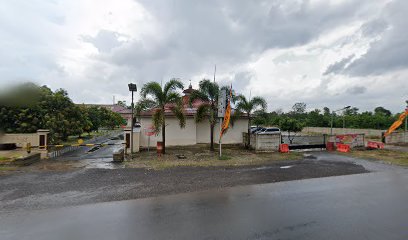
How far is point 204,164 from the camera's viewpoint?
12.4 m

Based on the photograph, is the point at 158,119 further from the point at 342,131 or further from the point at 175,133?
the point at 342,131

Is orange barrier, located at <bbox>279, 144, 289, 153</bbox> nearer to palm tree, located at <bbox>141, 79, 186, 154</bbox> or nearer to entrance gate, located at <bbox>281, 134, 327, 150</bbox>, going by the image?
entrance gate, located at <bbox>281, 134, 327, 150</bbox>

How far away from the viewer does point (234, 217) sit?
541 cm

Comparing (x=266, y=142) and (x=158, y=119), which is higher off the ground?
(x=158, y=119)

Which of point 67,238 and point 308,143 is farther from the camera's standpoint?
point 308,143

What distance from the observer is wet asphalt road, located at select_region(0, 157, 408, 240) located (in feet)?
15.2

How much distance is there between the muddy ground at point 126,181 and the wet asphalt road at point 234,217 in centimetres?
73

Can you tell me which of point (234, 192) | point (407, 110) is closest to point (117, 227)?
point (234, 192)

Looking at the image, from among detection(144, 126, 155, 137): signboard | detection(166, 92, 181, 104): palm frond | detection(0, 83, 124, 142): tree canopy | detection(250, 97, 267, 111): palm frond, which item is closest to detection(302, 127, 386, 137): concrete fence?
detection(250, 97, 267, 111): palm frond

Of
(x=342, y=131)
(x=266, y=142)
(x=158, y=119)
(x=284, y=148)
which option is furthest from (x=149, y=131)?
(x=342, y=131)

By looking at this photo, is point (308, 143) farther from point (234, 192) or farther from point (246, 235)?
point (246, 235)

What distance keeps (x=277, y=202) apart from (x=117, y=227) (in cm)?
433

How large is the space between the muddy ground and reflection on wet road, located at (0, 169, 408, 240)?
741 mm

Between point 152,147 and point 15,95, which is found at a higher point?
point 15,95
